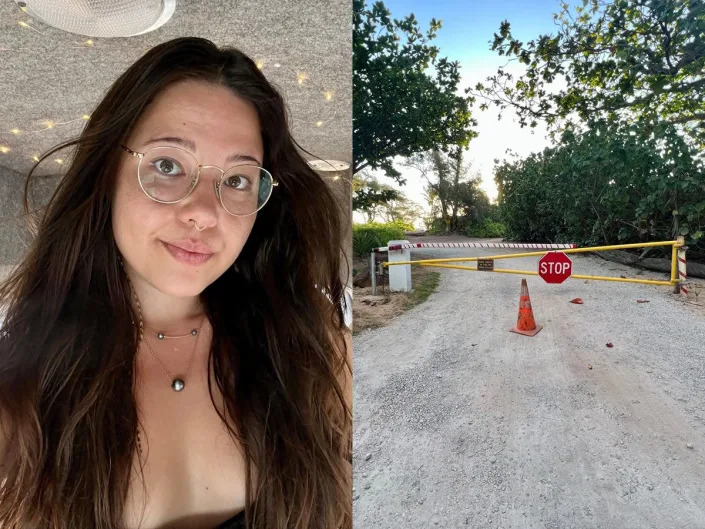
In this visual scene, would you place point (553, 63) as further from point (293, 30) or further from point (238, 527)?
point (238, 527)

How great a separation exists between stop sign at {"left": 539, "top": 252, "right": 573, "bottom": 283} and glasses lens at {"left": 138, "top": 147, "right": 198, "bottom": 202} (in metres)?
0.78

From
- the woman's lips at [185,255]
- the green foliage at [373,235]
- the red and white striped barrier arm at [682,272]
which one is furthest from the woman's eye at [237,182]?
the red and white striped barrier arm at [682,272]

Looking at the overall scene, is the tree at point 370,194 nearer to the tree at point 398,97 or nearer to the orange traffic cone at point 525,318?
the tree at point 398,97

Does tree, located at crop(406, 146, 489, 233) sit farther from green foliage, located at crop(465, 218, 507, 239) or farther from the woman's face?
the woman's face

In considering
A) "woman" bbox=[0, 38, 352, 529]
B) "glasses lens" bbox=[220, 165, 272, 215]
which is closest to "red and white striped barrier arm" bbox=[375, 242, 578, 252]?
"woman" bbox=[0, 38, 352, 529]

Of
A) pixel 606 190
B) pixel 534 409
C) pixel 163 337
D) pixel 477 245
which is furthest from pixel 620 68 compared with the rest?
pixel 163 337

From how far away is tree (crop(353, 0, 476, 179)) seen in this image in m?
1.07

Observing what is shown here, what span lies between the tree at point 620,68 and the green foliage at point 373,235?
1.24 feet

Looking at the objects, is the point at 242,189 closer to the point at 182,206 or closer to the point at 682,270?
the point at 182,206

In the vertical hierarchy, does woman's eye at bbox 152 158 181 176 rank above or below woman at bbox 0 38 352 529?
above

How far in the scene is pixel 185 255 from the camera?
0.72m

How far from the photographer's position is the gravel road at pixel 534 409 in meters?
0.94

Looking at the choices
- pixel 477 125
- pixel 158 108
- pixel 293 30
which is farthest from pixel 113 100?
pixel 477 125

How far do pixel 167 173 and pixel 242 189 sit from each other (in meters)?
0.13
